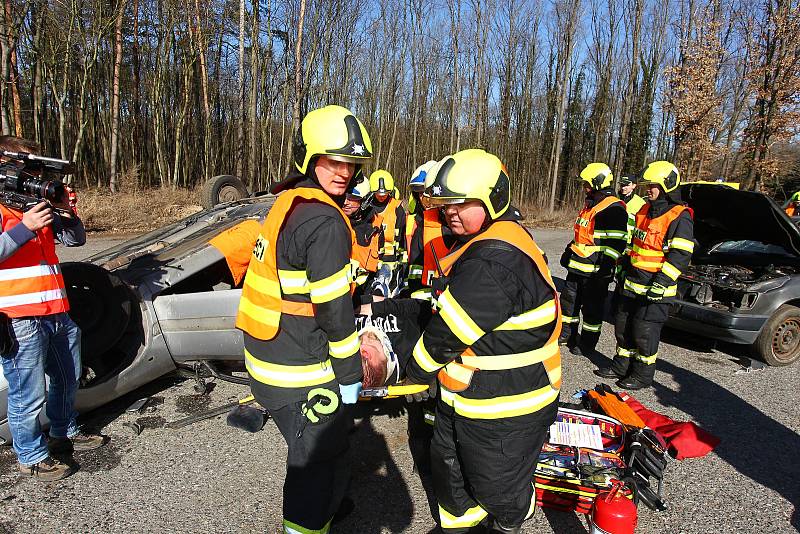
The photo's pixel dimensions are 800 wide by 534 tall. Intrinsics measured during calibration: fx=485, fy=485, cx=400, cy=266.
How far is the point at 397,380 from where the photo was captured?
345 cm

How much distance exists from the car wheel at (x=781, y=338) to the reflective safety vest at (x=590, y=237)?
1.82 metres

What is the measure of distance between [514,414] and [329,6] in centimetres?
1991

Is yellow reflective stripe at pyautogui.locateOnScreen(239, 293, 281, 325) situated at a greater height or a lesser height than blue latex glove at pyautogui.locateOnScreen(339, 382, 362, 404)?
greater

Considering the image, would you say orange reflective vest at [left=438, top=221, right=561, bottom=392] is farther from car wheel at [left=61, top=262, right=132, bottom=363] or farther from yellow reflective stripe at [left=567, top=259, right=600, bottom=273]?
yellow reflective stripe at [left=567, top=259, right=600, bottom=273]

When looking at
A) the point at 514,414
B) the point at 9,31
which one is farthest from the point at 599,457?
the point at 9,31

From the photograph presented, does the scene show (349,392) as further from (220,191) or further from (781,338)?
(220,191)

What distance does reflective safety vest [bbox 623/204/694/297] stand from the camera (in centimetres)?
430


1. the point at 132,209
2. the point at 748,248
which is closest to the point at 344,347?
the point at 748,248

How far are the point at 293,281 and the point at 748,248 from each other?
21.9 ft

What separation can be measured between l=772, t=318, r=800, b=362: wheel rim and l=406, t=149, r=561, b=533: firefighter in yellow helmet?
15.2 feet

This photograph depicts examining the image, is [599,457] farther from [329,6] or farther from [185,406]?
[329,6]

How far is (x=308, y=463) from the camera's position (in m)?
2.07

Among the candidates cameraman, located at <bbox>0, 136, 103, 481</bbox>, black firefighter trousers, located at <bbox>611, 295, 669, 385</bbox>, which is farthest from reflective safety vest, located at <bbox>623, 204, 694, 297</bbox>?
cameraman, located at <bbox>0, 136, 103, 481</bbox>

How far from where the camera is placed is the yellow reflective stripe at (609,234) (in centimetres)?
505
